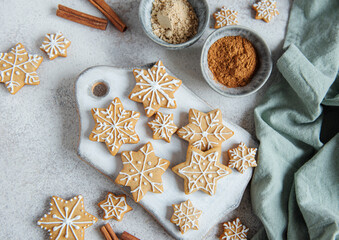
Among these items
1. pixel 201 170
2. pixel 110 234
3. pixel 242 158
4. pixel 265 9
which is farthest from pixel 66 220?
pixel 265 9

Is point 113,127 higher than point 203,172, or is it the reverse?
point 113,127

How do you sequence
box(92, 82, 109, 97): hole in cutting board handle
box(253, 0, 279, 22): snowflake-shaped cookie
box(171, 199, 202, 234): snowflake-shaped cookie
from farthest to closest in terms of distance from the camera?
box(253, 0, 279, 22): snowflake-shaped cookie
box(92, 82, 109, 97): hole in cutting board handle
box(171, 199, 202, 234): snowflake-shaped cookie

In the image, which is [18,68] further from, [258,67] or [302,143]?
[302,143]

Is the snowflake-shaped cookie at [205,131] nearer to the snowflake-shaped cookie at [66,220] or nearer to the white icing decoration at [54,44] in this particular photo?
the snowflake-shaped cookie at [66,220]

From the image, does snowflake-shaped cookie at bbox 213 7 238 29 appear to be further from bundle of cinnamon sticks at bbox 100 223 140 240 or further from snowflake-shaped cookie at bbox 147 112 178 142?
bundle of cinnamon sticks at bbox 100 223 140 240

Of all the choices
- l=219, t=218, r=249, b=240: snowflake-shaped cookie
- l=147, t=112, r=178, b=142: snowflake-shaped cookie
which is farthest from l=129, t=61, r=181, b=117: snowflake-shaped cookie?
l=219, t=218, r=249, b=240: snowflake-shaped cookie

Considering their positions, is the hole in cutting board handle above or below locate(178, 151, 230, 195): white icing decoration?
above

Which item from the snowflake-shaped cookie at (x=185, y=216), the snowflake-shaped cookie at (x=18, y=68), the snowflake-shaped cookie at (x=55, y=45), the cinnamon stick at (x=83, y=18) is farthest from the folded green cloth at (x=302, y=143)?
the snowflake-shaped cookie at (x=18, y=68)
